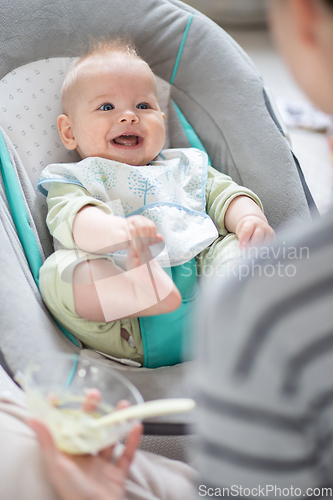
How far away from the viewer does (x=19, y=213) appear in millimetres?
879

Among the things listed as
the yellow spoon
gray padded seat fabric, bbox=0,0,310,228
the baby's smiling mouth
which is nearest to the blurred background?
gray padded seat fabric, bbox=0,0,310,228

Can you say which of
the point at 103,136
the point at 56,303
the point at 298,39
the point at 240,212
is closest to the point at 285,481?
the point at 298,39

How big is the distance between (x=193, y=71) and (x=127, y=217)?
0.48 metres

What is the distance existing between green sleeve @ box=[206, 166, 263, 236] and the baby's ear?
315mm

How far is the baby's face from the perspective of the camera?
0.94 meters

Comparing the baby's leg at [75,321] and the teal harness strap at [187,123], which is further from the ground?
the teal harness strap at [187,123]

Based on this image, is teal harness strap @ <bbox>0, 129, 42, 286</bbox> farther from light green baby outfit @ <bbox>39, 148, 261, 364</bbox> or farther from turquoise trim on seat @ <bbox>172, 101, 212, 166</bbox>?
turquoise trim on seat @ <bbox>172, 101, 212, 166</bbox>

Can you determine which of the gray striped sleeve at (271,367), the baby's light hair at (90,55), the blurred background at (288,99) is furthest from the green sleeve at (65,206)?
the blurred background at (288,99)

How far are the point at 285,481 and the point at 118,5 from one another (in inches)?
42.2

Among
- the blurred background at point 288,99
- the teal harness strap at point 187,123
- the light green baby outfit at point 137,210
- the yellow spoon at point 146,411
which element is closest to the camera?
the yellow spoon at point 146,411

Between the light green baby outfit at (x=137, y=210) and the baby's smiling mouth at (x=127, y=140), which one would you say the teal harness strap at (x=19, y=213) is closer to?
the light green baby outfit at (x=137, y=210)

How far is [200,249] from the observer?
911 millimetres

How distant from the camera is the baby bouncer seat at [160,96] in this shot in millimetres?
934

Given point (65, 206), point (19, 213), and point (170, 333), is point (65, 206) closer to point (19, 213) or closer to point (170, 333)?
point (19, 213)
